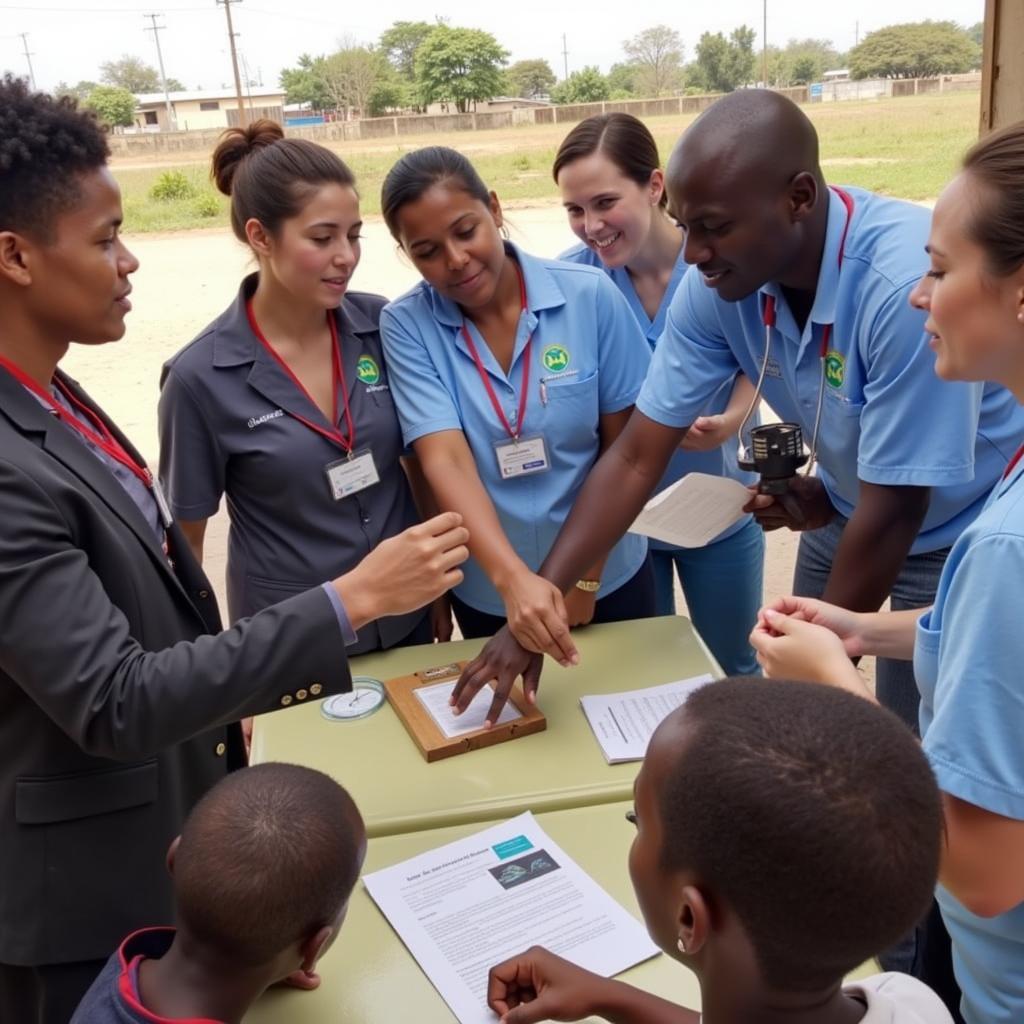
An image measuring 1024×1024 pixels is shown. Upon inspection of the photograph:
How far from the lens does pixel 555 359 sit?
202 centimetres

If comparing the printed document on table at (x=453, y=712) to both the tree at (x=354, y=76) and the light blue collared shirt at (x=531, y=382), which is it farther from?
the tree at (x=354, y=76)

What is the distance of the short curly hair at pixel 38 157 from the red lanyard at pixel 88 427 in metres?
0.19

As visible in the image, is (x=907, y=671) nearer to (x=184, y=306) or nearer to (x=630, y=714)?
(x=630, y=714)

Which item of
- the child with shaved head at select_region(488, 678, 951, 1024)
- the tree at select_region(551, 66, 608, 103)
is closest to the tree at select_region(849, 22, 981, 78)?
the tree at select_region(551, 66, 608, 103)

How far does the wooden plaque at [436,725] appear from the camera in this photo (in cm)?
162

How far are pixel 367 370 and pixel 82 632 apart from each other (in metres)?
1.01

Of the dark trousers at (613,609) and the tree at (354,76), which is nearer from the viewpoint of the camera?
the dark trousers at (613,609)

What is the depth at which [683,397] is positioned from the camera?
76.2 inches

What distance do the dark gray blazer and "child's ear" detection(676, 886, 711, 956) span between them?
24.0 inches

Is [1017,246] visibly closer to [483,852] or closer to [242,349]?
[483,852]

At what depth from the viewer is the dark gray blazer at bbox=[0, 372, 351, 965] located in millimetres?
1129

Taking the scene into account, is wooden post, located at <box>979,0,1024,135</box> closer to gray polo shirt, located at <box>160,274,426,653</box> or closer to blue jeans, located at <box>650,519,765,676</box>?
blue jeans, located at <box>650,519,765,676</box>

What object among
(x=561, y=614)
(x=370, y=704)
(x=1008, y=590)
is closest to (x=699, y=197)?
(x=561, y=614)

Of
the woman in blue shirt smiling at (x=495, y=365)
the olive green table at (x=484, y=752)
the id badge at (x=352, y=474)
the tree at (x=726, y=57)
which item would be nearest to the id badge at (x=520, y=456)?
the woman in blue shirt smiling at (x=495, y=365)
